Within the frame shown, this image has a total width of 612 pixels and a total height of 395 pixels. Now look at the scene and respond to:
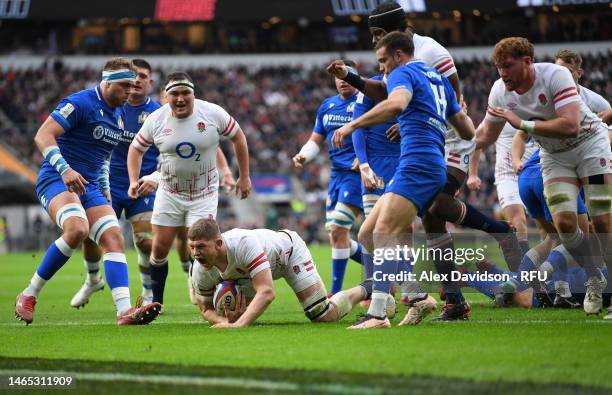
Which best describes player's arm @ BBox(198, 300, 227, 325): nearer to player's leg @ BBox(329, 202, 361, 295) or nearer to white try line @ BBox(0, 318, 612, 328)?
white try line @ BBox(0, 318, 612, 328)

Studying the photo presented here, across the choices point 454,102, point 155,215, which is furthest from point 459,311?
point 155,215

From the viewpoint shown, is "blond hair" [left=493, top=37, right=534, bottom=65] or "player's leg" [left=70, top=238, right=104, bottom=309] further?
"player's leg" [left=70, top=238, right=104, bottom=309]

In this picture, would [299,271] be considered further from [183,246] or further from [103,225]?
[183,246]

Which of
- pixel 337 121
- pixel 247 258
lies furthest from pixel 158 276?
pixel 337 121

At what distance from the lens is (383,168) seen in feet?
34.1

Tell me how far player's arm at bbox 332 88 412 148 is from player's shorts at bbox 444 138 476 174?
77.4 inches

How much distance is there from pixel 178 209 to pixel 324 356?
393cm

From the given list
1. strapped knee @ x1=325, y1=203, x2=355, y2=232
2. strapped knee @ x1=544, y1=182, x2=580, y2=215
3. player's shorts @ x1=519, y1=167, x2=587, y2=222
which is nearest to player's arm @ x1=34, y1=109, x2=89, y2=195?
strapped knee @ x1=325, y1=203, x2=355, y2=232

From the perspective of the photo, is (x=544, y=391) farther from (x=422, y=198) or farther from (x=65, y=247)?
(x=65, y=247)

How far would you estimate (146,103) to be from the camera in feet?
35.7

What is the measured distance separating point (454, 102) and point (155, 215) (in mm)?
3384

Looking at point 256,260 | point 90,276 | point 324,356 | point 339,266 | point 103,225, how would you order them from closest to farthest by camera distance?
point 324,356 → point 256,260 → point 103,225 → point 90,276 → point 339,266

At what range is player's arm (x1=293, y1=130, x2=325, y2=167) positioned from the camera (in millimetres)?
10142

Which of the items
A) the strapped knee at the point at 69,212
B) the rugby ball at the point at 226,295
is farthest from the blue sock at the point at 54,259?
the rugby ball at the point at 226,295
